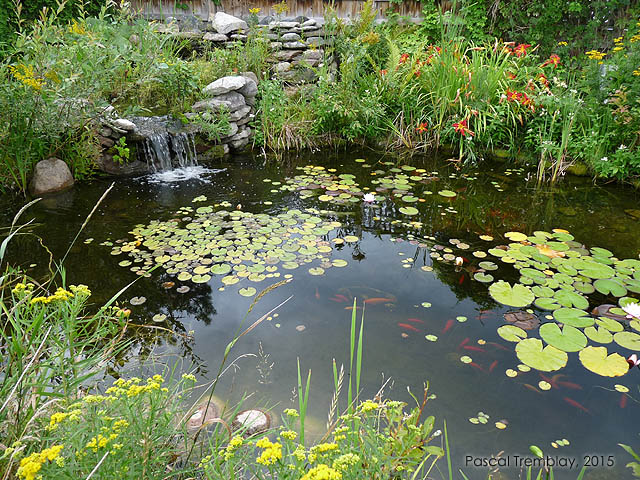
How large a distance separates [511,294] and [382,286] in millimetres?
808

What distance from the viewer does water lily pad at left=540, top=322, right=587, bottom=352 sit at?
2443mm

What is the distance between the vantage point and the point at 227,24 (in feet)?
22.2

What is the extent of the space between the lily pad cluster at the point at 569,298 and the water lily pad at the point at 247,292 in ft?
4.92

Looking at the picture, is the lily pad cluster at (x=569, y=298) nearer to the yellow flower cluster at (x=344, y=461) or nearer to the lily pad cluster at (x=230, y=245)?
the lily pad cluster at (x=230, y=245)

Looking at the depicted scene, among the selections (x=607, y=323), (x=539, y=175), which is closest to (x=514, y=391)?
(x=607, y=323)

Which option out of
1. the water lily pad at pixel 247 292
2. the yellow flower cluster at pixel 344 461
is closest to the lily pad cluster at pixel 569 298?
the water lily pad at pixel 247 292

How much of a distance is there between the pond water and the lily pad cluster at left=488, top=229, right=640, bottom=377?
0.17 ft

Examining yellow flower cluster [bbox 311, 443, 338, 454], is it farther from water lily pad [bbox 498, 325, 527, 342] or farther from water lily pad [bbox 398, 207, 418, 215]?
water lily pad [bbox 398, 207, 418, 215]

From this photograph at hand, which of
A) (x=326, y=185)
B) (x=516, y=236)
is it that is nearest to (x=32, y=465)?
(x=516, y=236)

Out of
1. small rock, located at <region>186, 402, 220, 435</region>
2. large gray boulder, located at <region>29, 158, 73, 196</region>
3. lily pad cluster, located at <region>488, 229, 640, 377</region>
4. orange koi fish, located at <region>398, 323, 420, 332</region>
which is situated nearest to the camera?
small rock, located at <region>186, 402, 220, 435</region>

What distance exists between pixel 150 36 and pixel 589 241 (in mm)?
4938

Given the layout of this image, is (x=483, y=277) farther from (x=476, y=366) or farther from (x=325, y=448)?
(x=325, y=448)

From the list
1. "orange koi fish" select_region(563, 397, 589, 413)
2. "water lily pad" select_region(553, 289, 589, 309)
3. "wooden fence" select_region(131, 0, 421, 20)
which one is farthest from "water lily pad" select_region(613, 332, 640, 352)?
"wooden fence" select_region(131, 0, 421, 20)

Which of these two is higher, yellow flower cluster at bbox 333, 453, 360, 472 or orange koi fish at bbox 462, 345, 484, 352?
yellow flower cluster at bbox 333, 453, 360, 472
